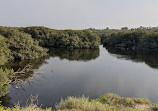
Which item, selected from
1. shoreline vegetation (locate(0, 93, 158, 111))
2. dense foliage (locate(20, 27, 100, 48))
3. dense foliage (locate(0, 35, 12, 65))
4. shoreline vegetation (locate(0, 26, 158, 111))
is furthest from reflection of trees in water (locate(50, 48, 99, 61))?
shoreline vegetation (locate(0, 93, 158, 111))

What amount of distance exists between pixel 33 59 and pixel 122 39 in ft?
155

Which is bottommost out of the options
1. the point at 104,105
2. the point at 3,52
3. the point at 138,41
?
the point at 104,105

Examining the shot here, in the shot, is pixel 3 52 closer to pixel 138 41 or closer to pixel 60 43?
pixel 60 43

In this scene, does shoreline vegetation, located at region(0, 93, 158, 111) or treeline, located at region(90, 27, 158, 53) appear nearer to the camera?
shoreline vegetation, located at region(0, 93, 158, 111)

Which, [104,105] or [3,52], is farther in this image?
[3,52]

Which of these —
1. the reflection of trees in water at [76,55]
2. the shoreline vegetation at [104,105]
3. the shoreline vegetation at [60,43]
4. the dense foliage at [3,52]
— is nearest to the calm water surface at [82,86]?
the shoreline vegetation at [60,43]

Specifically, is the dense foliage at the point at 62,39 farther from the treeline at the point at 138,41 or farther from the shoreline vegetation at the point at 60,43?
the treeline at the point at 138,41

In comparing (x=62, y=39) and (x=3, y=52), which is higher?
(x=62, y=39)

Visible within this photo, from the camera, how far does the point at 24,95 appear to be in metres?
14.7

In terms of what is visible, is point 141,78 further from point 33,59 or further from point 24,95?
point 33,59

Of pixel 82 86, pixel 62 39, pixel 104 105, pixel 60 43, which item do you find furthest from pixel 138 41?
pixel 104 105

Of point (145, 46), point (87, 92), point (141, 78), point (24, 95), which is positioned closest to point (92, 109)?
point (87, 92)

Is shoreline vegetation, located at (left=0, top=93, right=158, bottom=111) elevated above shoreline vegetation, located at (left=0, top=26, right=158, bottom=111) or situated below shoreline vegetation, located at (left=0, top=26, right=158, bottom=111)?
below

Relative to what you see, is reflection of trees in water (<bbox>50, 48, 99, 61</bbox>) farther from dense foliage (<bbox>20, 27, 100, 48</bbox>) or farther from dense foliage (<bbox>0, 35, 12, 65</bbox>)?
dense foliage (<bbox>0, 35, 12, 65</bbox>)
